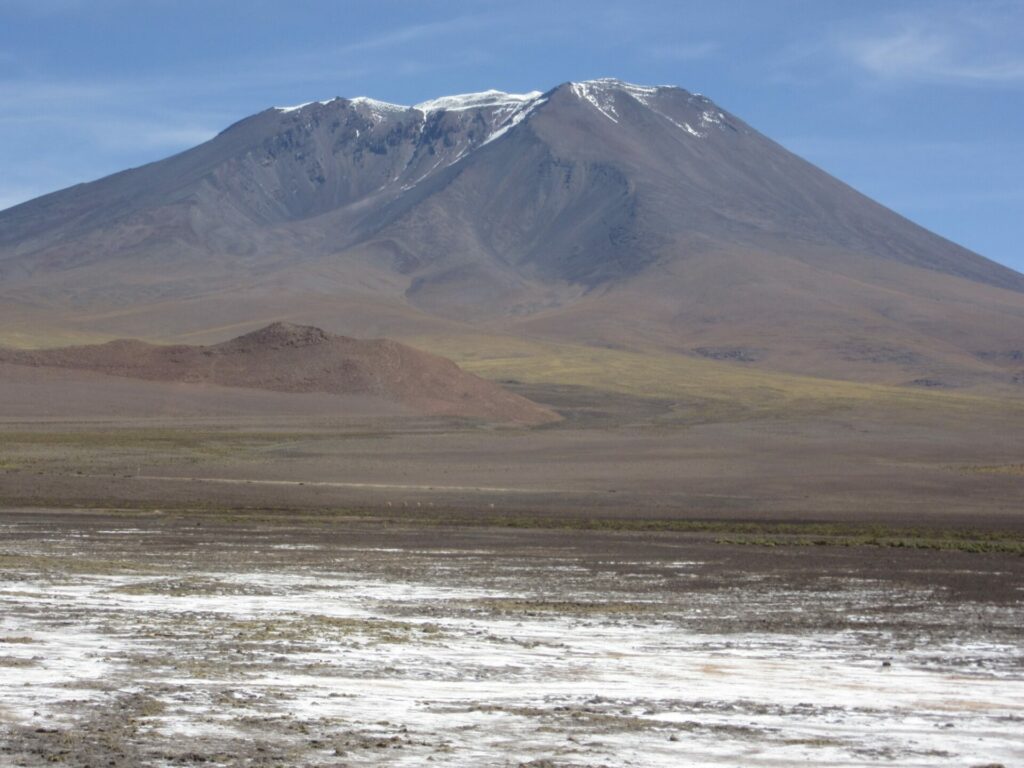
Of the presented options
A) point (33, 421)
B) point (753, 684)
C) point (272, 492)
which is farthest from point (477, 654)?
point (33, 421)

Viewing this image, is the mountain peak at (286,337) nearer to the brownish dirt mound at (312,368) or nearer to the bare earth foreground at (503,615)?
the brownish dirt mound at (312,368)

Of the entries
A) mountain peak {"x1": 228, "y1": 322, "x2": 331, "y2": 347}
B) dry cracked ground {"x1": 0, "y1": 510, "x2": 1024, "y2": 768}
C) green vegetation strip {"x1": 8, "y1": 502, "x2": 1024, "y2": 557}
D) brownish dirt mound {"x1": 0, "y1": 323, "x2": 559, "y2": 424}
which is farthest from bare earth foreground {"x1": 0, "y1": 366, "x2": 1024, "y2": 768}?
mountain peak {"x1": 228, "y1": 322, "x2": 331, "y2": 347}

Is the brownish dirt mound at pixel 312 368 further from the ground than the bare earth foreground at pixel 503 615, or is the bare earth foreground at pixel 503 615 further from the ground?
the brownish dirt mound at pixel 312 368

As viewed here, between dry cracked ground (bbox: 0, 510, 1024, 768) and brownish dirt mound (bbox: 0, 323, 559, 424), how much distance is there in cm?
5814

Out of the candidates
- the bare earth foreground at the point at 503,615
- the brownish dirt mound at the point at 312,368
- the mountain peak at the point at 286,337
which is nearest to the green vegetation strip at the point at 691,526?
the bare earth foreground at the point at 503,615

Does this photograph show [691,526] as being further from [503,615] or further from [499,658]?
[499,658]

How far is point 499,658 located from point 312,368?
2893 inches

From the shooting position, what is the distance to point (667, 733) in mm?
10695

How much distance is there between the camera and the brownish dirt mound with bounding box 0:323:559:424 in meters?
83.9

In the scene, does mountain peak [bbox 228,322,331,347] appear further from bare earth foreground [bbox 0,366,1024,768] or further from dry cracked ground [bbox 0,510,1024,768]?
dry cracked ground [bbox 0,510,1024,768]

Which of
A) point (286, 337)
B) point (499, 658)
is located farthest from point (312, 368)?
point (499, 658)

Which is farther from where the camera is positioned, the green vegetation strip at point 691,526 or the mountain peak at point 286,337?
the mountain peak at point 286,337

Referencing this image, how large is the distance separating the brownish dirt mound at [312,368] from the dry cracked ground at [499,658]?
191ft

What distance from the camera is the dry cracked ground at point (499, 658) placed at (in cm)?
1018
